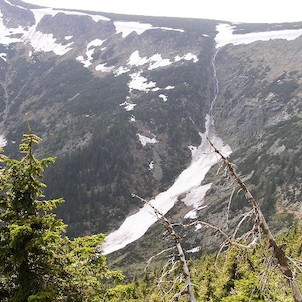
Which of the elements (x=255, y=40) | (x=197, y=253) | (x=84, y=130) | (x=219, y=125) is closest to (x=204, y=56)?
(x=255, y=40)

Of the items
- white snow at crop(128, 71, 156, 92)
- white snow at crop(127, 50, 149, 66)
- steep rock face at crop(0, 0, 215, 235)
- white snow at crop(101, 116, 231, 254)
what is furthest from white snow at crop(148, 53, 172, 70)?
white snow at crop(101, 116, 231, 254)

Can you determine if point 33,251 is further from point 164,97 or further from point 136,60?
point 136,60

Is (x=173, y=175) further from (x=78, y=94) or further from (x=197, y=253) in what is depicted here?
(x=78, y=94)

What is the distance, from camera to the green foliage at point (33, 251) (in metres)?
11.2

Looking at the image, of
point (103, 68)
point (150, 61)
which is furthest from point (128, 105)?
point (103, 68)

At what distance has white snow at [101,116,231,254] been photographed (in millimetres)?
103000

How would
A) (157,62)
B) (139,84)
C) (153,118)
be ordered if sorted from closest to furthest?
(153,118), (139,84), (157,62)

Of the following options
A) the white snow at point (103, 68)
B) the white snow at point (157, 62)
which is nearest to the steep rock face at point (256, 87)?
the white snow at point (157, 62)

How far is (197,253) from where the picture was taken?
8462 centimetres

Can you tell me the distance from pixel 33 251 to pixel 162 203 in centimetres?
10428

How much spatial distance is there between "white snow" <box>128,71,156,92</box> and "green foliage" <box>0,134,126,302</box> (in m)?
156

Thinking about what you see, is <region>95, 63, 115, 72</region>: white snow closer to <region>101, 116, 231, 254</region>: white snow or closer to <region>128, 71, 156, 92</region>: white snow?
<region>128, 71, 156, 92</region>: white snow

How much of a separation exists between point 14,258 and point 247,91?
516 feet

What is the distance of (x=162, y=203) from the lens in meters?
115
